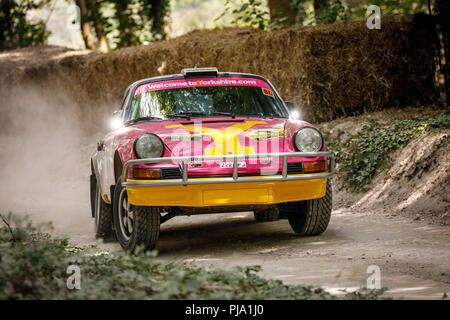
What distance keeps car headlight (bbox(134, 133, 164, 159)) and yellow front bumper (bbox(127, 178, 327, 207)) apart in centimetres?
28

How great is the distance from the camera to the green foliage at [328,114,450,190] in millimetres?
10273

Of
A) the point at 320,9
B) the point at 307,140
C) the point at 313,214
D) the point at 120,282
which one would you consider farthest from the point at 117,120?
the point at 320,9

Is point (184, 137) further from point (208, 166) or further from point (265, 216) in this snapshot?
point (265, 216)

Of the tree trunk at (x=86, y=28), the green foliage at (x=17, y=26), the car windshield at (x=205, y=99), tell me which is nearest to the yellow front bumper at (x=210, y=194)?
the car windshield at (x=205, y=99)

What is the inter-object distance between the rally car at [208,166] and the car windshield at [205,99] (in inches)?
0.8

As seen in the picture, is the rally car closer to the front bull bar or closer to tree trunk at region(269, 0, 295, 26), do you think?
the front bull bar

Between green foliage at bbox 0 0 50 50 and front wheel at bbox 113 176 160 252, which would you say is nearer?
front wheel at bbox 113 176 160 252

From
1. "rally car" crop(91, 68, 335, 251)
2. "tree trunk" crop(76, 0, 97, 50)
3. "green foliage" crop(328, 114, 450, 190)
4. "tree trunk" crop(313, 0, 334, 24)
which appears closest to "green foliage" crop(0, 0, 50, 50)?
"tree trunk" crop(76, 0, 97, 50)

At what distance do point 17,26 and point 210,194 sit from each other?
2198cm

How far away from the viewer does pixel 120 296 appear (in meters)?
3.88

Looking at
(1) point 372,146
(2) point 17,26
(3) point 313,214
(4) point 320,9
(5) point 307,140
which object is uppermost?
(2) point 17,26

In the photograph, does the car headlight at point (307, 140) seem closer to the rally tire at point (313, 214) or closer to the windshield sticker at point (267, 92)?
the rally tire at point (313, 214)

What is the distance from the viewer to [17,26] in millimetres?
25906
